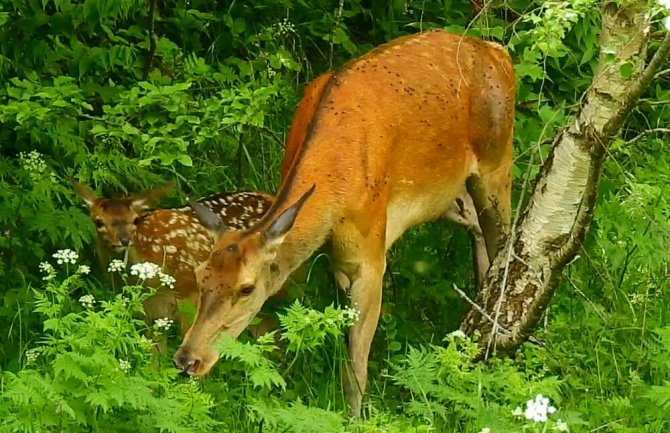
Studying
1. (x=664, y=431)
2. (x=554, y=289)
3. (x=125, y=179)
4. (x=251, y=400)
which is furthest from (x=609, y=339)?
(x=125, y=179)

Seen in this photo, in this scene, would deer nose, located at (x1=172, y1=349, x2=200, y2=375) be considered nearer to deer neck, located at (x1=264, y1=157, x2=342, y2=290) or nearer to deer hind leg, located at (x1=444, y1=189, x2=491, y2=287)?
deer neck, located at (x1=264, y1=157, x2=342, y2=290)

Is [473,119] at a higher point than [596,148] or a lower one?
lower

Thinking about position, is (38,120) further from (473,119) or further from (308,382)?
(473,119)

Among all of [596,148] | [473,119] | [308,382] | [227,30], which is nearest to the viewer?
[596,148]

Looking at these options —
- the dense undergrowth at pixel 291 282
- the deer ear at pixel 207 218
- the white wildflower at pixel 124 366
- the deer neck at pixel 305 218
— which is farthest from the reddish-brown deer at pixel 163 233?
the white wildflower at pixel 124 366

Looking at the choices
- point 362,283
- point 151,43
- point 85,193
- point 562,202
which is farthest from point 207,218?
point 151,43

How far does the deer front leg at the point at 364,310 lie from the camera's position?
7.14 m

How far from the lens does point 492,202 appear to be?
27.6 feet

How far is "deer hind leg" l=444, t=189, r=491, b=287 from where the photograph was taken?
8.53m

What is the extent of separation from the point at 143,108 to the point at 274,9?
8.54 feet

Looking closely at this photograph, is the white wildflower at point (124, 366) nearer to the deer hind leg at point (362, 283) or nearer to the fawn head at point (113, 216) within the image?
the deer hind leg at point (362, 283)

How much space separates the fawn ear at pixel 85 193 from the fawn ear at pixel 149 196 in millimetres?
226

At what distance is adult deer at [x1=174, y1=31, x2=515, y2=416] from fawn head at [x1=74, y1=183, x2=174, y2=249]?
3.30 feet

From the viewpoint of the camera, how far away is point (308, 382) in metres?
6.93
